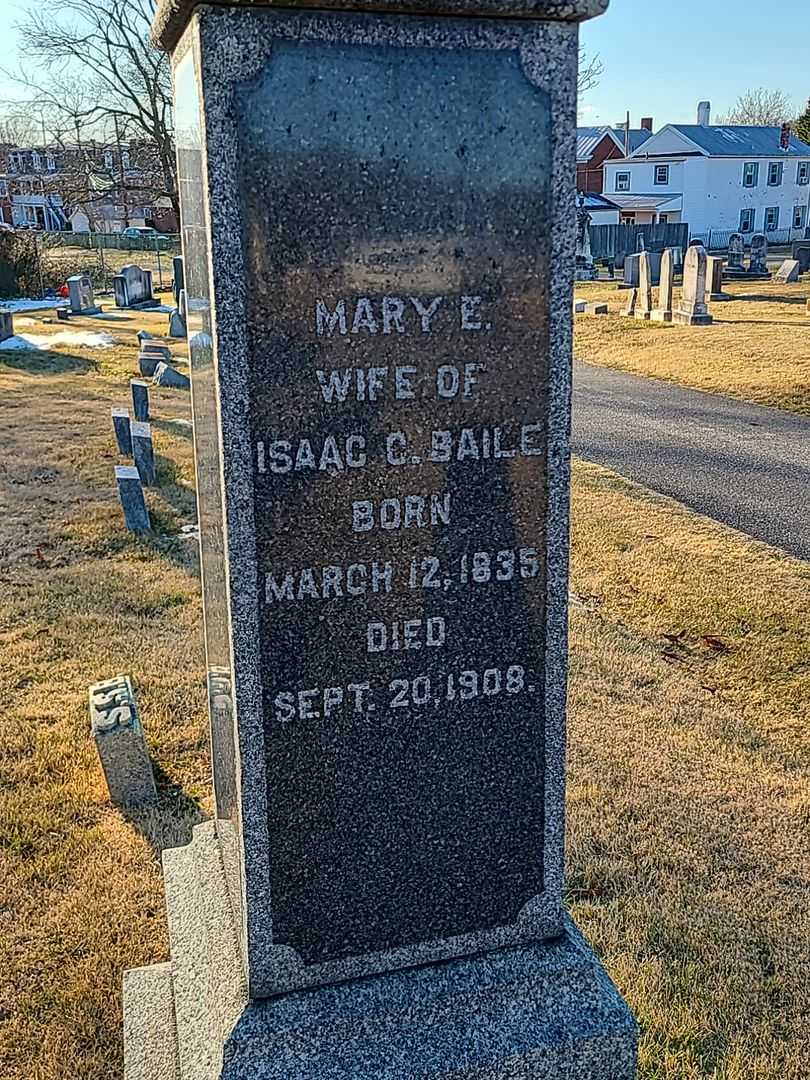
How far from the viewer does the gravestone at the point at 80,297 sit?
23.2 meters

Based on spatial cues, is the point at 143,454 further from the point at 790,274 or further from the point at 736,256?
the point at 736,256

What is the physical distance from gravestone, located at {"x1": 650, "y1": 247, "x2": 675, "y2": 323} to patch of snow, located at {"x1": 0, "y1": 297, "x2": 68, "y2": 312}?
14635mm

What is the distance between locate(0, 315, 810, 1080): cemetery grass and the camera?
9.93 ft

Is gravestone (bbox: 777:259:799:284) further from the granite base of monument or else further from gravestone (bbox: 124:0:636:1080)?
the granite base of monument

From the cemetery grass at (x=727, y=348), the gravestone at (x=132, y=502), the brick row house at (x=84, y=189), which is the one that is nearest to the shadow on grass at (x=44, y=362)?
the gravestone at (x=132, y=502)

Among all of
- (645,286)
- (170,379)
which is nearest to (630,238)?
(645,286)

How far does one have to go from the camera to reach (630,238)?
4300cm

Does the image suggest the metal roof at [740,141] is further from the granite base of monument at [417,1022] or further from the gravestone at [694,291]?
the granite base of monument at [417,1022]

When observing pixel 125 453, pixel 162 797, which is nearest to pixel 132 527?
pixel 125 453

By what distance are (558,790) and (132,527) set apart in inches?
233

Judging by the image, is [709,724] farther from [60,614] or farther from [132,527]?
[132,527]

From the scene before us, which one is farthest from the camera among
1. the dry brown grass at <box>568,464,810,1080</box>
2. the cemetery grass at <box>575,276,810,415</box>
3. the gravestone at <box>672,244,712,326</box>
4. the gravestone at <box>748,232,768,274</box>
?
the gravestone at <box>748,232,768,274</box>

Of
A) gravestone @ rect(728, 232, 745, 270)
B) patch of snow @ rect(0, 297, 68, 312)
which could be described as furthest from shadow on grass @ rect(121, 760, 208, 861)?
gravestone @ rect(728, 232, 745, 270)

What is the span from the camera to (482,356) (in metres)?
2.12
